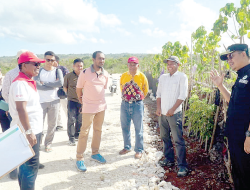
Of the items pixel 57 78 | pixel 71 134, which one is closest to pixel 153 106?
pixel 71 134

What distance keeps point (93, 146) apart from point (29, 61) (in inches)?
81.8

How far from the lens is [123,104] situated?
145 inches

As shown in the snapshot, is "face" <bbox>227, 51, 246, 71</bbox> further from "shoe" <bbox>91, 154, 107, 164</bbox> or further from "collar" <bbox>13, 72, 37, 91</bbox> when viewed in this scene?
"shoe" <bbox>91, 154, 107, 164</bbox>

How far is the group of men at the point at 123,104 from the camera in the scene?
1959mm

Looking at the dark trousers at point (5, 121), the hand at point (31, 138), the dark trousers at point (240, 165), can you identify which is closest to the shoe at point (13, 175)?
the dark trousers at point (5, 121)

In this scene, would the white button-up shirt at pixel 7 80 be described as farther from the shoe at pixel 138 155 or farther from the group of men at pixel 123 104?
the shoe at pixel 138 155

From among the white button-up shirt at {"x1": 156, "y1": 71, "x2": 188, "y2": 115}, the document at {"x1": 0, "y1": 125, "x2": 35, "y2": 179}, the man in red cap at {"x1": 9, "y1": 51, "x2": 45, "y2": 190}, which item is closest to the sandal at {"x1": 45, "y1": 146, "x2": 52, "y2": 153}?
the man in red cap at {"x1": 9, "y1": 51, "x2": 45, "y2": 190}

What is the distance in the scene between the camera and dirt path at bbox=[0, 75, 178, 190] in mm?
2850

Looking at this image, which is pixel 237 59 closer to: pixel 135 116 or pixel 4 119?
pixel 135 116

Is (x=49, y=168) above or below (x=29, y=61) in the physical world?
below

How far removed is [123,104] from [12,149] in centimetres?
222

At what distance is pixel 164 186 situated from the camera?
282 centimetres

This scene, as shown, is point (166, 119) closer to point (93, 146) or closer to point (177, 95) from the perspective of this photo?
point (177, 95)

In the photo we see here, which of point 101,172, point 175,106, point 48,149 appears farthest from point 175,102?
point 48,149
